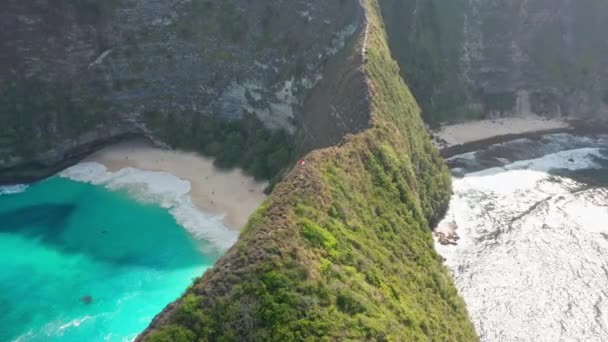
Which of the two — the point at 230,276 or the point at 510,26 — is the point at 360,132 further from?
the point at 510,26

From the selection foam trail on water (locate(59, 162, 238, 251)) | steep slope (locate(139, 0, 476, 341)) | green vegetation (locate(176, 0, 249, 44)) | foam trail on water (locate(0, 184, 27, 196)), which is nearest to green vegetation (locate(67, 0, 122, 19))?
green vegetation (locate(176, 0, 249, 44))

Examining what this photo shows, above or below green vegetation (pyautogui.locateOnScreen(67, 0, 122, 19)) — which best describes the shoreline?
below

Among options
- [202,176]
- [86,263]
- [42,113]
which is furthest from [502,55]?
[42,113]

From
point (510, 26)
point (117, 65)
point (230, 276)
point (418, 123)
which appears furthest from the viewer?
point (510, 26)

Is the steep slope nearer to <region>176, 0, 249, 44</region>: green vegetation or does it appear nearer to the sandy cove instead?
the sandy cove

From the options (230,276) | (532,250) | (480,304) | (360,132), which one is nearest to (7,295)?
(230,276)

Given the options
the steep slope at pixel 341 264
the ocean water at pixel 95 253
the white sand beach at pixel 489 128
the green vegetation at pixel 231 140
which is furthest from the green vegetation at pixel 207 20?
the white sand beach at pixel 489 128
